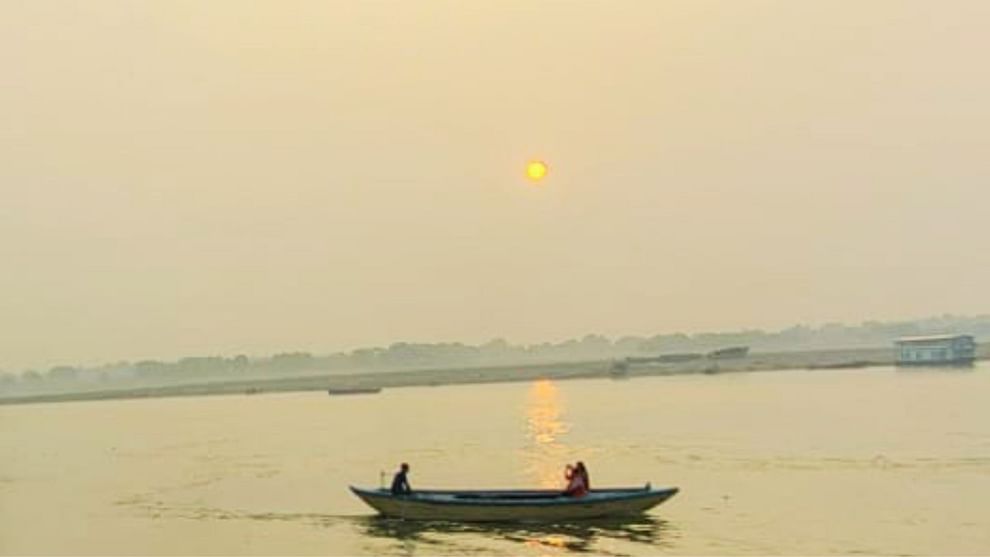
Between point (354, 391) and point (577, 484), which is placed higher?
point (354, 391)

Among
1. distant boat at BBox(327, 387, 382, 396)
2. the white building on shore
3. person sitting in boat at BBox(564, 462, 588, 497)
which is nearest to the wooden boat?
person sitting in boat at BBox(564, 462, 588, 497)

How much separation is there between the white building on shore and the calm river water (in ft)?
56.6

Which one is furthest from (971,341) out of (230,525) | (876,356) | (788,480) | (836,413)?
(230,525)

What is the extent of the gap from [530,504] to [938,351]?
108361 millimetres

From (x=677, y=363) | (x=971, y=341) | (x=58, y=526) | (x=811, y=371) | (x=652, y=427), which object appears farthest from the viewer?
(x=677, y=363)

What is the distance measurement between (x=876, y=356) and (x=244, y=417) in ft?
307

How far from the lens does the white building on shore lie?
5162 inches

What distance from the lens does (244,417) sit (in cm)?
12462

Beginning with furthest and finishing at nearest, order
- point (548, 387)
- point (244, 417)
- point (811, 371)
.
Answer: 1. point (548, 387)
2. point (811, 371)
3. point (244, 417)

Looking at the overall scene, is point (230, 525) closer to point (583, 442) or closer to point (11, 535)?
point (11, 535)

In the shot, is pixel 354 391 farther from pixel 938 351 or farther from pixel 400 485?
pixel 400 485

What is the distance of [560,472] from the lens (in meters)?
54.7

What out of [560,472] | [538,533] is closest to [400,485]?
[538,533]

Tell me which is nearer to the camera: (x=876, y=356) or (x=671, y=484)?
(x=671, y=484)
